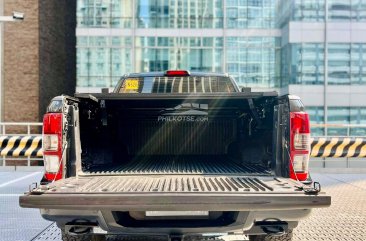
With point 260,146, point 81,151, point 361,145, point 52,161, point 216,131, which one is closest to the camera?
point 52,161

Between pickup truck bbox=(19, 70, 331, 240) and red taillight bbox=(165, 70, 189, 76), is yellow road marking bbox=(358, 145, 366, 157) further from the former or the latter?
red taillight bbox=(165, 70, 189, 76)

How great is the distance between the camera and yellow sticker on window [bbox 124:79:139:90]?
6.14 meters

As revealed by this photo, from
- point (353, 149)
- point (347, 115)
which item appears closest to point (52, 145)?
point (353, 149)

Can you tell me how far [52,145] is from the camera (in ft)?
11.9

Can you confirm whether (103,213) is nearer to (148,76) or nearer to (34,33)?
(148,76)

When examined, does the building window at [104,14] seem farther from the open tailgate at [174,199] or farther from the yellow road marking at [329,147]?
the open tailgate at [174,199]

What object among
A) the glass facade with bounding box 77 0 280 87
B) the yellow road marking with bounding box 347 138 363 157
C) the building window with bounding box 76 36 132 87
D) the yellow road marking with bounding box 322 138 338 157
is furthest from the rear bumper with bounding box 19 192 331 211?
the building window with bounding box 76 36 132 87

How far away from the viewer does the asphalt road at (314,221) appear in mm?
5277

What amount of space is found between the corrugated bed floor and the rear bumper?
93 cm

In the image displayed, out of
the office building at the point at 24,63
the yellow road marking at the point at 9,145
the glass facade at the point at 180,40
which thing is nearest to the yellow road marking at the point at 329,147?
the yellow road marking at the point at 9,145

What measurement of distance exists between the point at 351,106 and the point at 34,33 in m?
21.3

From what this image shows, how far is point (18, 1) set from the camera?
22703 millimetres

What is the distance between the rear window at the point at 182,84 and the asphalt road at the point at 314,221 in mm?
2264

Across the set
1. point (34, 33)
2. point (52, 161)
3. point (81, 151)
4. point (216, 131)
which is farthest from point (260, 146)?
point (34, 33)
